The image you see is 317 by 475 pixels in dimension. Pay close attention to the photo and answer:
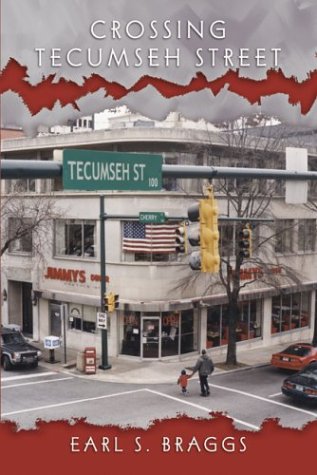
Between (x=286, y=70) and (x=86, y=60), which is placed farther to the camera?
(x=286, y=70)

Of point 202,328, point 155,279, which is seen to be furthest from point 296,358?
point 155,279

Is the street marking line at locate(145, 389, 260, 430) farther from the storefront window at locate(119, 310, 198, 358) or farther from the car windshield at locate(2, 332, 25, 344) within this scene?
the car windshield at locate(2, 332, 25, 344)

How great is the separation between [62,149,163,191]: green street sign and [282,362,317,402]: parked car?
11507 mm

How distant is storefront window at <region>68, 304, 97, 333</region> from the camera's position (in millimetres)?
24938

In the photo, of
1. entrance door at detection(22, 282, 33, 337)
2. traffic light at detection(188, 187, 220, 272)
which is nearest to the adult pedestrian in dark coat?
traffic light at detection(188, 187, 220, 272)

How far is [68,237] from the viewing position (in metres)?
26.1

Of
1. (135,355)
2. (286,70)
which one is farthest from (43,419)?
(286,70)

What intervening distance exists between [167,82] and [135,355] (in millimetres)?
14051

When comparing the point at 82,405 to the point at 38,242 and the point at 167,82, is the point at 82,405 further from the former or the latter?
the point at 38,242

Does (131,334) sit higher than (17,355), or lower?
higher

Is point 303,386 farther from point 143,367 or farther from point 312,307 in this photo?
point 312,307

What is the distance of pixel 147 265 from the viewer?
76.8 feet

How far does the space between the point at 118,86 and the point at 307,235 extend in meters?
18.5

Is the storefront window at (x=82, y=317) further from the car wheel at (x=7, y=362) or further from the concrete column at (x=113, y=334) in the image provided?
the car wheel at (x=7, y=362)
